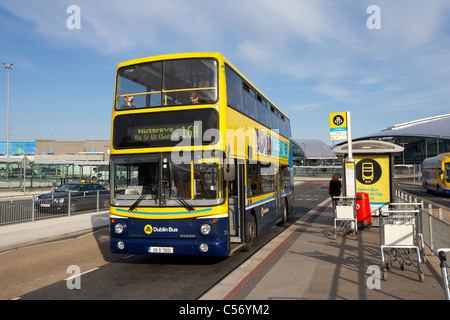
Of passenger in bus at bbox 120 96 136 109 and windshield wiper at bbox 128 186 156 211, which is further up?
passenger in bus at bbox 120 96 136 109

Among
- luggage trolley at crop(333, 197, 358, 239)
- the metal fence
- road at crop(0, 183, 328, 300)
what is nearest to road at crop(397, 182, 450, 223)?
luggage trolley at crop(333, 197, 358, 239)

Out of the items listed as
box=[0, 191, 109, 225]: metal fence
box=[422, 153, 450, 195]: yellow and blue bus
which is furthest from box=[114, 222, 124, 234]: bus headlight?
box=[422, 153, 450, 195]: yellow and blue bus

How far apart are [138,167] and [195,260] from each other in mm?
2696

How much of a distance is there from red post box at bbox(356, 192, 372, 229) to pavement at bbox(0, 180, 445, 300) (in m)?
0.32

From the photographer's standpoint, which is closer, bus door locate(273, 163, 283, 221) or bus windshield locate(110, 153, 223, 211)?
bus windshield locate(110, 153, 223, 211)

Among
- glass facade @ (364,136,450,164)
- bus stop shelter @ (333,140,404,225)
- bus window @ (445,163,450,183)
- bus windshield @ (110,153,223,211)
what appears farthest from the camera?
glass facade @ (364,136,450,164)

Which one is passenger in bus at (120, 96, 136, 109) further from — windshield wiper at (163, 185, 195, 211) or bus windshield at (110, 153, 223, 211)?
windshield wiper at (163, 185, 195, 211)

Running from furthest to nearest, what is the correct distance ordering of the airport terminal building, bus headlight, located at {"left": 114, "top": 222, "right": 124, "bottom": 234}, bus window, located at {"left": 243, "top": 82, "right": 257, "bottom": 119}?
the airport terminal building, bus window, located at {"left": 243, "top": 82, "right": 257, "bottom": 119}, bus headlight, located at {"left": 114, "top": 222, "right": 124, "bottom": 234}

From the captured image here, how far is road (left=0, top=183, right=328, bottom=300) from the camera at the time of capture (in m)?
6.37

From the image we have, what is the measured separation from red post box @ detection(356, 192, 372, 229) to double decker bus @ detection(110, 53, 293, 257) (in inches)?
208

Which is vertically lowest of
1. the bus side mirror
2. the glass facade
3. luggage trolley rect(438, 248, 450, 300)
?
luggage trolley rect(438, 248, 450, 300)

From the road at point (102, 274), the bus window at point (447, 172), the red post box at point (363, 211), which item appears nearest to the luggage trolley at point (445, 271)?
the road at point (102, 274)
